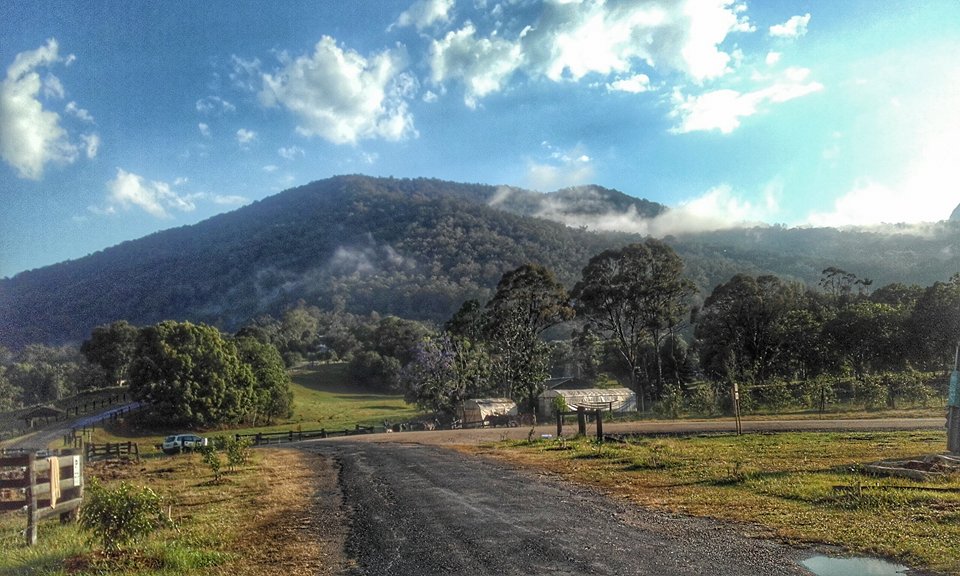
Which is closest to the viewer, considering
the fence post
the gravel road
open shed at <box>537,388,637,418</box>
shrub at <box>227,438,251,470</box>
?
the gravel road

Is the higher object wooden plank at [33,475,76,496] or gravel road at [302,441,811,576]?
wooden plank at [33,475,76,496]

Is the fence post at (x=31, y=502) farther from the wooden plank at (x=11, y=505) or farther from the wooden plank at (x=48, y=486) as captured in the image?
the wooden plank at (x=11, y=505)

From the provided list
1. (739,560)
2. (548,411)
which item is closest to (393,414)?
(548,411)

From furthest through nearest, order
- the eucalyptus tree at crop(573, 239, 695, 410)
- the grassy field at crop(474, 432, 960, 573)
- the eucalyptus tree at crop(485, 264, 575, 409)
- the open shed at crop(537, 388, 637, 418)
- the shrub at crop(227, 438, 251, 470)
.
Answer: the eucalyptus tree at crop(485, 264, 575, 409), the open shed at crop(537, 388, 637, 418), the eucalyptus tree at crop(573, 239, 695, 410), the shrub at crop(227, 438, 251, 470), the grassy field at crop(474, 432, 960, 573)

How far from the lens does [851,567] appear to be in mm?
6570

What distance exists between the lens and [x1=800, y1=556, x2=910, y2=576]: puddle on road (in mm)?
6352

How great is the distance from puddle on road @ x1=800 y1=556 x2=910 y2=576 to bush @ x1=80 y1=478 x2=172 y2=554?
8.33 m

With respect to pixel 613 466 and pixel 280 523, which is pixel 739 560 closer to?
pixel 280 523

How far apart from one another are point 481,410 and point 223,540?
141 ft

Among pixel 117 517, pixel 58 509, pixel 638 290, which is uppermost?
pixel 638 290

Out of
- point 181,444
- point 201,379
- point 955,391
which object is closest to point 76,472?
point 955,391

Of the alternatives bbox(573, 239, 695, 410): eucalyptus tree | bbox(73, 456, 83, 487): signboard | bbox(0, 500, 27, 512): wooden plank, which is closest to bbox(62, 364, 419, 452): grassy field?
bbox(573, 239, 695, 410): eucalyptus tree

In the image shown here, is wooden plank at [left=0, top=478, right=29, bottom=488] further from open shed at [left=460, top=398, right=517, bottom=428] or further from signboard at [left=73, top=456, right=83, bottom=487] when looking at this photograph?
open shed at [left=460, top=398, right=517, bottom=428]

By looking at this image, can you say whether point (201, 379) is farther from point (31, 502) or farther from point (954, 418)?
point (954, 418)
